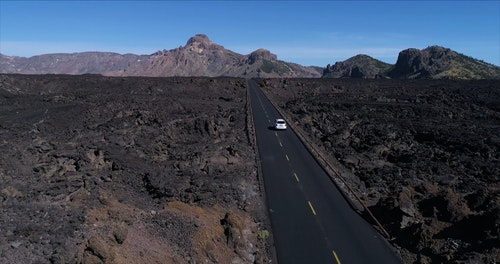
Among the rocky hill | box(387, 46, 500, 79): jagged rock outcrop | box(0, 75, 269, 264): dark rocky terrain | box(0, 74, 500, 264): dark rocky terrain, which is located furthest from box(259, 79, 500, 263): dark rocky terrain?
the rocky hill

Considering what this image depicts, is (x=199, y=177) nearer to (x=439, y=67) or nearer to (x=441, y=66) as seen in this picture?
(x=439, y=67)

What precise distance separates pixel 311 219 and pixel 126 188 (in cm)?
1303

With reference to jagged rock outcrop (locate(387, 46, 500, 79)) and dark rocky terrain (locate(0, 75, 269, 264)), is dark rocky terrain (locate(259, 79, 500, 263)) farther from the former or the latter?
jagged rock outcrop (locate(387, 46, 500, 79))

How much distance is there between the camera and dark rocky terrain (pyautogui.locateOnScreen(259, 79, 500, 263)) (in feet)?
79.6

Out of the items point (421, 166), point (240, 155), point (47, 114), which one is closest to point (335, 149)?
point (421, 166)

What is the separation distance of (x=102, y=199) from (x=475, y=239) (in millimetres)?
21977

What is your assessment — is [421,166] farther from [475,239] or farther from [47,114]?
[47,114]

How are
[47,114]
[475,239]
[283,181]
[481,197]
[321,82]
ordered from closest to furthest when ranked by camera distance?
[475,239], [481,197], [283,181], [47,114], [321,82]

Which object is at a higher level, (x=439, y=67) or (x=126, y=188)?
(x=439, y=67)

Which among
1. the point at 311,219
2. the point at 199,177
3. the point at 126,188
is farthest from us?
the point at 199,177

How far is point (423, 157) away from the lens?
45.2 m

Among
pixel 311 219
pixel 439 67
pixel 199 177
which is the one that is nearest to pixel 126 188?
pixel 199 177

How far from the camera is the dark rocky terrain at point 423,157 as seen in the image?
955 inches

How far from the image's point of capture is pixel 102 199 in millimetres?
25922
